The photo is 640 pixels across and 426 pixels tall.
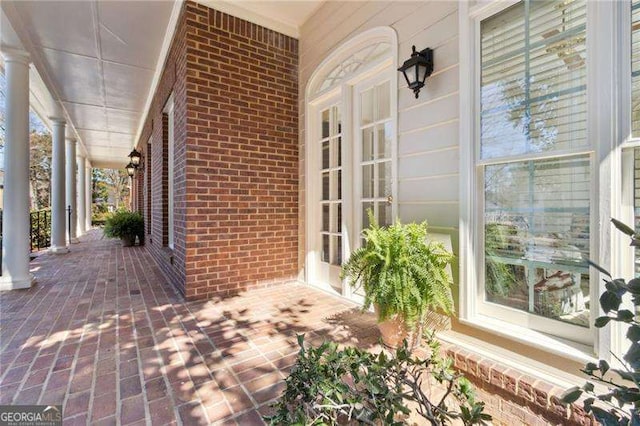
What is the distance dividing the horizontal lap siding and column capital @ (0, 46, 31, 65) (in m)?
4.46

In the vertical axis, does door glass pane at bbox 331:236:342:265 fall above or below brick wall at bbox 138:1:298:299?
below

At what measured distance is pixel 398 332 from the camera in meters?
A: 2.06

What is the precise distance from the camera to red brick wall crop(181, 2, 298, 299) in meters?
3.27

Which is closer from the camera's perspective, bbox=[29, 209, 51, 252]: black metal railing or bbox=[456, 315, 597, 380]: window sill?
bbox=[456, 315, 597, 380]: window sill

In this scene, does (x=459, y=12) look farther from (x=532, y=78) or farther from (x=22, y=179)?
(x=22, y=179)

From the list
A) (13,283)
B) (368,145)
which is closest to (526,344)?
(368,145)

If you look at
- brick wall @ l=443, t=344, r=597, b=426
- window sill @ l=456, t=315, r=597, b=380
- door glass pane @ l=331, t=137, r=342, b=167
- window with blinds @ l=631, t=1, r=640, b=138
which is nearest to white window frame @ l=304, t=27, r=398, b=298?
door glass pane @ l=331, t=137, r=342, b=167

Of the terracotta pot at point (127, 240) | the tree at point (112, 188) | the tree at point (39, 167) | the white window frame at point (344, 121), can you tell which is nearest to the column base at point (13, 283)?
the white window frame at point (344, 121)

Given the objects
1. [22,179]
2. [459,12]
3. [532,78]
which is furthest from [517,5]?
[22,179]

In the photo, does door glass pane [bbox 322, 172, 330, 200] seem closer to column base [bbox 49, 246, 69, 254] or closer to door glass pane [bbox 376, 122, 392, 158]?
door glass pane [bbox 376, 122, 392, 158]

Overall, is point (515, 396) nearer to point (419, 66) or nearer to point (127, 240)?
point (419, 66)

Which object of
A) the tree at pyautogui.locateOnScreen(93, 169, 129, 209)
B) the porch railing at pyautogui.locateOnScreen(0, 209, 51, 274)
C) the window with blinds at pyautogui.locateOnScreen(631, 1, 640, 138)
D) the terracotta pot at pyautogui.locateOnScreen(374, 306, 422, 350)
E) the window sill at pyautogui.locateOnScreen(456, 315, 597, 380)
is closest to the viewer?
the window with blinds at pyautogui.locateOnScreen(631, 1, 640, 138)

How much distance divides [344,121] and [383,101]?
493 millimetres

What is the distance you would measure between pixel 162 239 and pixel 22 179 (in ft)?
5.92
